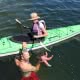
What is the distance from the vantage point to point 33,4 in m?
16.3

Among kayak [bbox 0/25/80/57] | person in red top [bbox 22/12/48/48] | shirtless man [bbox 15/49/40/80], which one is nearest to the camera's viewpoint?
shirtless man [bbox 15/49/40/80]

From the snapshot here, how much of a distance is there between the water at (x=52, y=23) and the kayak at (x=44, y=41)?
385 mm

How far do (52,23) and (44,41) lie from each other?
2539mm

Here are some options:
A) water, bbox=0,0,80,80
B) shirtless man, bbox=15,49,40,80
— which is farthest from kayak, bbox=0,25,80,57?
shirtless man, bbox=15,49,40,80

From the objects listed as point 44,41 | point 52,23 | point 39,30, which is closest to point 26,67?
point 39,30

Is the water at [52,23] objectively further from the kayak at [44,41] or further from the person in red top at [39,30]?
the person in red top at [39,30]

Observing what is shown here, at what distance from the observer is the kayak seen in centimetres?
1155

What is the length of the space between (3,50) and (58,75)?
2.58 meters

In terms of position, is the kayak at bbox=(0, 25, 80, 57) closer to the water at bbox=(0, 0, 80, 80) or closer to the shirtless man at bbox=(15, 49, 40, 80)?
the water at bbox=(0, 0, 80, 80)

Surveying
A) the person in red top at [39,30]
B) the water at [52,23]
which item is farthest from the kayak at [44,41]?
the person in red top at [39,30]

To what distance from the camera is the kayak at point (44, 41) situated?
1155cm

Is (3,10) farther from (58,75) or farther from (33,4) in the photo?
(58,75)

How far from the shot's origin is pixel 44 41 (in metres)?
12.0

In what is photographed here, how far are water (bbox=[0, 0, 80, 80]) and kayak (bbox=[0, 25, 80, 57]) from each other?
0.39 metres
